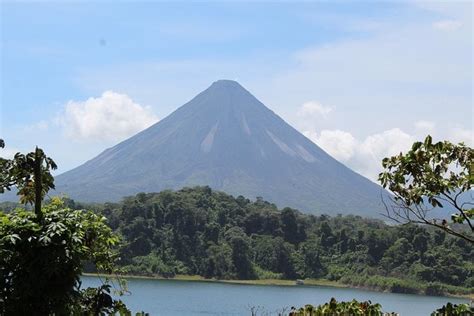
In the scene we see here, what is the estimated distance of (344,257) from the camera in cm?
5969

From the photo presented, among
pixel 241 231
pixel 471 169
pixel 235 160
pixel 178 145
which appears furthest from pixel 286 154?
pixel 471 169

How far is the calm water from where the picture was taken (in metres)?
33.2

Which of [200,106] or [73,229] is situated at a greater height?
[200,106]

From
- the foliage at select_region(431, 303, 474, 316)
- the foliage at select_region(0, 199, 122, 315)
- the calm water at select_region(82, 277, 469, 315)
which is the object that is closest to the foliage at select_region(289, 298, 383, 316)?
the foliage at select_region(431, 303, 474, 316)

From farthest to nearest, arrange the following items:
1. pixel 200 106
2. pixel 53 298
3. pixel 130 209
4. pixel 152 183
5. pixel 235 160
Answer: pixel 200 106 < pixel 235 160 < pixel 152 183 < pixel 130 209 < pixel 53 298

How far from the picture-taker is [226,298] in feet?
131

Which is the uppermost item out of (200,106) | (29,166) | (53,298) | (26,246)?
(200,106)

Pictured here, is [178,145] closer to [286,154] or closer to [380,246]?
[286,154]

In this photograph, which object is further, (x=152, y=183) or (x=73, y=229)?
(x=152, y=183)

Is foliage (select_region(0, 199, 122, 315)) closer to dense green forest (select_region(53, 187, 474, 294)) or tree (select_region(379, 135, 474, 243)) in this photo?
tree (select_region(379, 135, 474, 243))

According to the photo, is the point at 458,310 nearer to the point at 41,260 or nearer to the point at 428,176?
the point at 428,176

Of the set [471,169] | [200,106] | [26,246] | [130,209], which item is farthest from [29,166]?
[200,106]

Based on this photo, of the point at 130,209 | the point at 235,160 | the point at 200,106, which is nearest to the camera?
the point at 130,209

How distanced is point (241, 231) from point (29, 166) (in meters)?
Answer: 55.0
